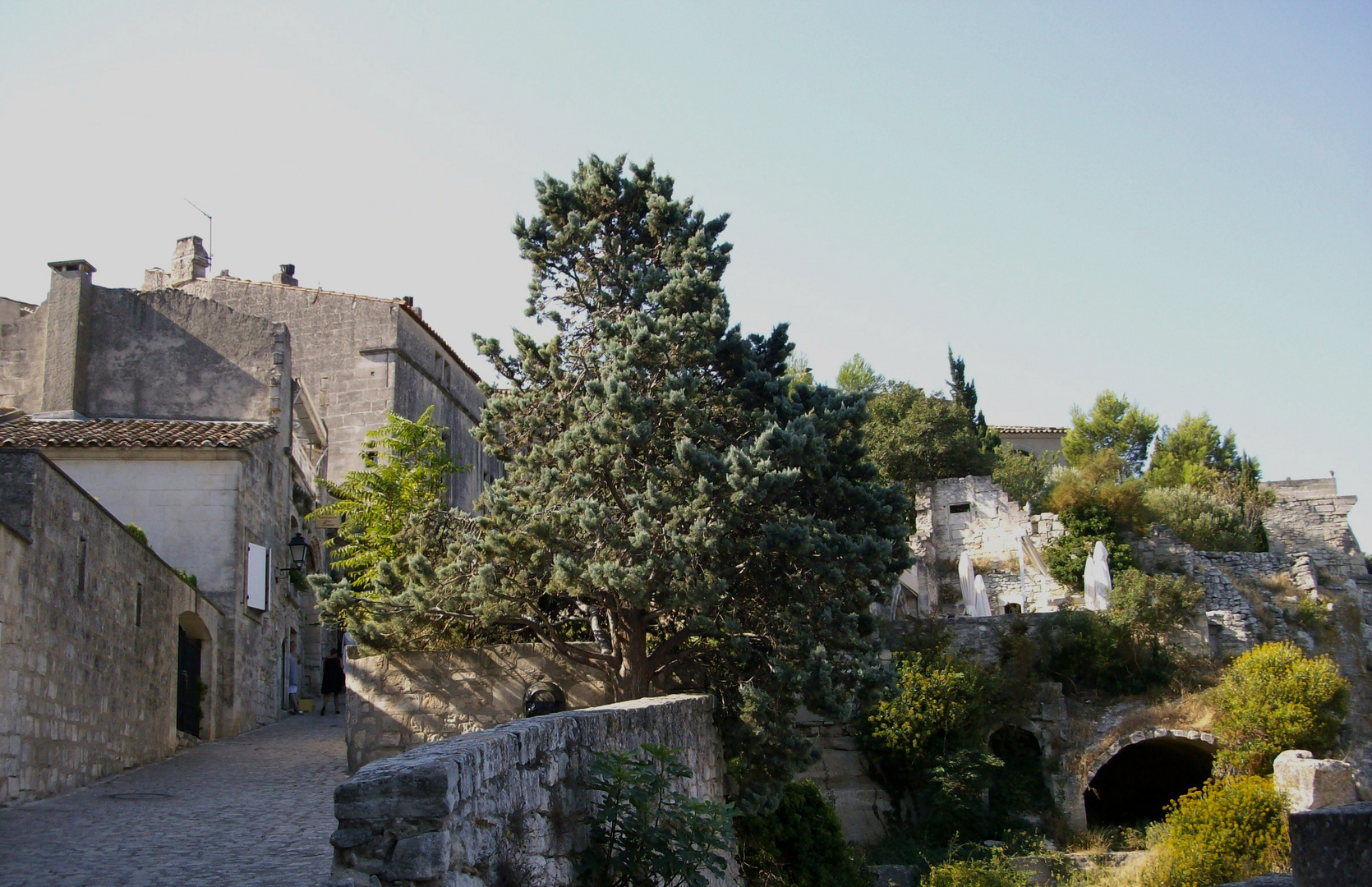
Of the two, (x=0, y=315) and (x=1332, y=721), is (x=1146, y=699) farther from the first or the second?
(x=0, y=315)

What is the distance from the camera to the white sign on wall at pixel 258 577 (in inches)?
726

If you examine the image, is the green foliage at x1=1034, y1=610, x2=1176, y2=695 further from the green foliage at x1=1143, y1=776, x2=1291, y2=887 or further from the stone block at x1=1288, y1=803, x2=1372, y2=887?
the stone block at x1=1288, y1=803, x2=1372, y2=887

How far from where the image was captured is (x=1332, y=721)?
21.3m

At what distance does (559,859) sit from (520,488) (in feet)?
25.5

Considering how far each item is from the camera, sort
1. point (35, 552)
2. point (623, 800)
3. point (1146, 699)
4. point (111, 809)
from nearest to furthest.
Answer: point (623, 800), point (111, 809), point (35, 552), point (1146, 699)

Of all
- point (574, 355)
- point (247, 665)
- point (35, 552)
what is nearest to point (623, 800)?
point (35, 552)

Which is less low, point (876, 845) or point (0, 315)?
point (0, 315)

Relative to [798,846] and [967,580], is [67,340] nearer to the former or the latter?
[798,846]

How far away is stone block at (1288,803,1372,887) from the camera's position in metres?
3.70

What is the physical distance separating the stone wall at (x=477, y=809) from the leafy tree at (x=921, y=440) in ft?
91.5

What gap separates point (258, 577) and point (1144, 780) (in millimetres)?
18412

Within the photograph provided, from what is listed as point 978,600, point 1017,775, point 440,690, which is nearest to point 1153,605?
point 978,600

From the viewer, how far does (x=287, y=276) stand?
30.3m

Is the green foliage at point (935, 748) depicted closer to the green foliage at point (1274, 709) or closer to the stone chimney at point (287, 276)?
the green foliage at point (1274, 709)
